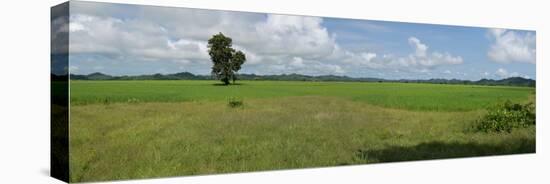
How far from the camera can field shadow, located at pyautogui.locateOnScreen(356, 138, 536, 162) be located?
1248 cm

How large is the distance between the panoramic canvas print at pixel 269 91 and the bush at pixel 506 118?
0.10 ft

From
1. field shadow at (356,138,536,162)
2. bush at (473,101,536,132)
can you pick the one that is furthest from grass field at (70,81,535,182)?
bush at (473,101,536,132)

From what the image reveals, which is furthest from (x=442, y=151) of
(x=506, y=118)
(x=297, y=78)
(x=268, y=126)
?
(x=268, y=126)

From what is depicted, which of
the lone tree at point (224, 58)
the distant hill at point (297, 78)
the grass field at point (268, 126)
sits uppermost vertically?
the lone tree at point (224, 58)

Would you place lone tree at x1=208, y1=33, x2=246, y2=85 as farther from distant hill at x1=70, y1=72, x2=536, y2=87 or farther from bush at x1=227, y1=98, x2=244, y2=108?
bush at x1=227, y1=98, x2=244, y2=108

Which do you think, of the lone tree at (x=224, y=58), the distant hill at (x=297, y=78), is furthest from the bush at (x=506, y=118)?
the lone tree at (x=224, y=58)

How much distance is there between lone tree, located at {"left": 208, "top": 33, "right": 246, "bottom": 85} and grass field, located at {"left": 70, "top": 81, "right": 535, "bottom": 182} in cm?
23

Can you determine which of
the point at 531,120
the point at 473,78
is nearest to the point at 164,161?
the point at 473,78

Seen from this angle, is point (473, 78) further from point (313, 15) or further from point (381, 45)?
point (313, 15)

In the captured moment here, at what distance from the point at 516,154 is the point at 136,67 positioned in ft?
27.4

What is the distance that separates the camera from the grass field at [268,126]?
403 inches

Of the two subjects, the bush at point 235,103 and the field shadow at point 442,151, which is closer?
the bush at point 235,103

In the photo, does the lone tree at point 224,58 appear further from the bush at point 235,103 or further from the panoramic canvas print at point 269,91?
the bush at point 235,103

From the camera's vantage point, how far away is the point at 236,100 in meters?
11.6
